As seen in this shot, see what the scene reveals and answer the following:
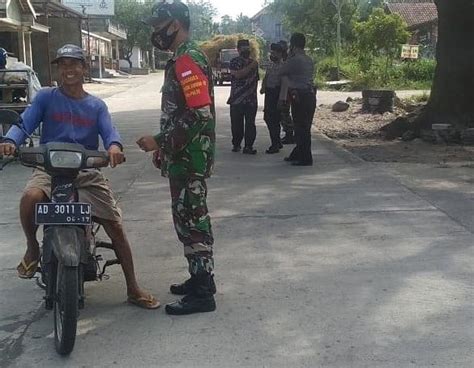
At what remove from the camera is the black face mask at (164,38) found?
12.7ft

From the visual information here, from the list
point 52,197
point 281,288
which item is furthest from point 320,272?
point 52,197

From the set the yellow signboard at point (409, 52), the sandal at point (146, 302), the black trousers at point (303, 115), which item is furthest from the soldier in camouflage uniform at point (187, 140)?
the yellow signboard at point (409, 52)

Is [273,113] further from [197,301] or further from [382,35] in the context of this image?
[382,35]

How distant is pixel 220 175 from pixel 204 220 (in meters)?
4.49

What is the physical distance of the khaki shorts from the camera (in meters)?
3.80

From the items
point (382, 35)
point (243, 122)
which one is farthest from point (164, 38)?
point (382, 35)

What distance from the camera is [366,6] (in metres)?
55.1

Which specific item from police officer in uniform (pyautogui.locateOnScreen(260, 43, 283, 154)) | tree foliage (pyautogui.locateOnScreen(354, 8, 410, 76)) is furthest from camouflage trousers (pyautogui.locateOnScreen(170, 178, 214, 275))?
tree foliage (pyautogui.locateOnScreen(354, 8, 410, 76))

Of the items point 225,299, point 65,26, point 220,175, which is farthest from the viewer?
point 65,26

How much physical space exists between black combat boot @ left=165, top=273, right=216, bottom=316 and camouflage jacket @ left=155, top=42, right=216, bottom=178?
0.68 meters

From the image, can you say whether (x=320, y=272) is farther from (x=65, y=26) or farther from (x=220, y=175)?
(x=65, y=26)

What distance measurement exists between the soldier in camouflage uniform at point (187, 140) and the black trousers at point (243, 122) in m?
5.81

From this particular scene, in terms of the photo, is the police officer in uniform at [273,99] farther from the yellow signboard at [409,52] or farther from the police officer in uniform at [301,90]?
the yellow signboard at [409,52]

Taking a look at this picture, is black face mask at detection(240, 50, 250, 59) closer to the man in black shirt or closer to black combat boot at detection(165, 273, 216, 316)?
the man in black shirt
